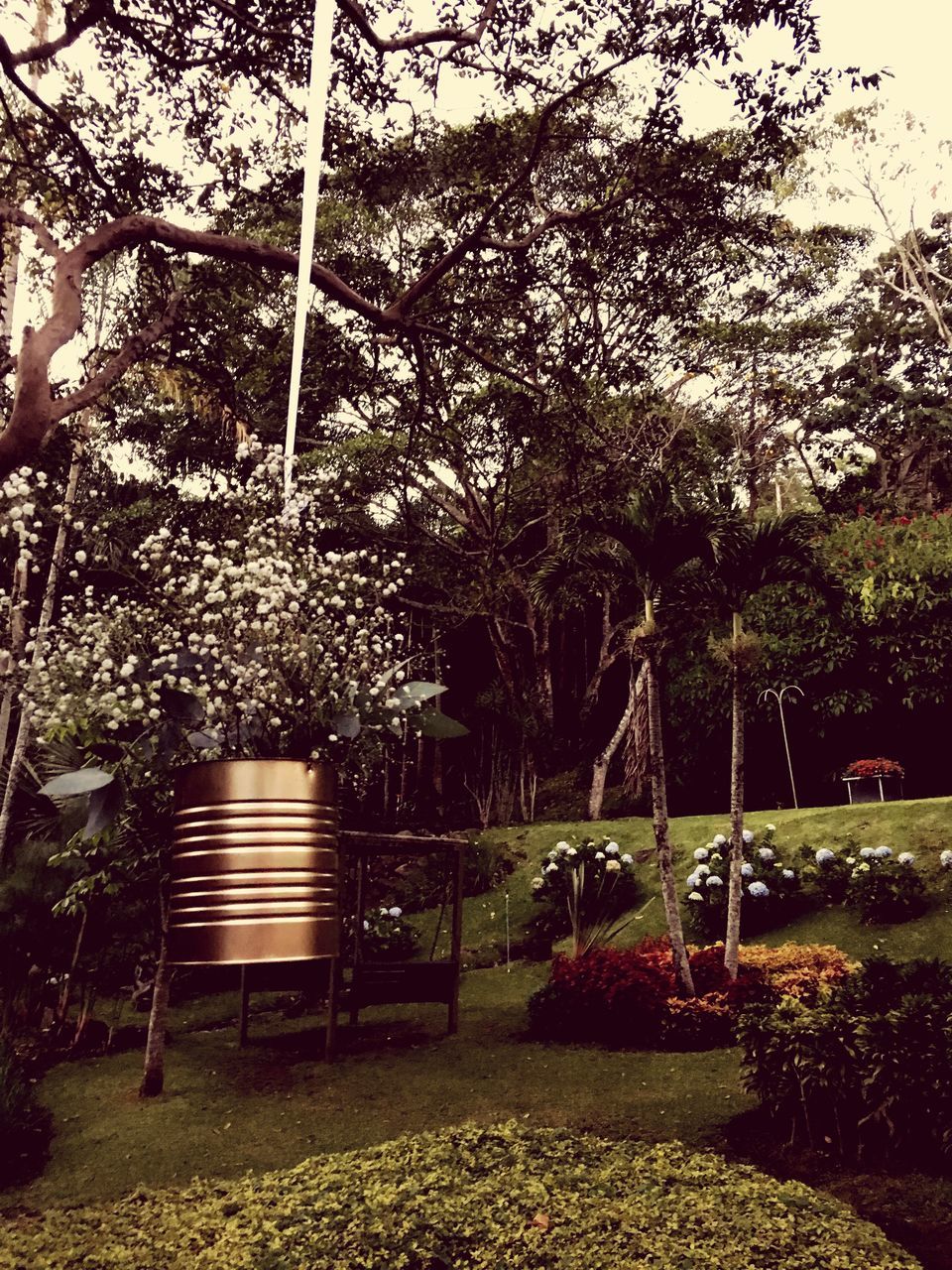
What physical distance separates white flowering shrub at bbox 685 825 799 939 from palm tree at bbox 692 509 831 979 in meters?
1.82

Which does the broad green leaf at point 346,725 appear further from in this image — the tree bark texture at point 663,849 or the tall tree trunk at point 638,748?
the tall tree trunk at point 638,748

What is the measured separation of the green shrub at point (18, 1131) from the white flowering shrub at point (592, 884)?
19.8 ft

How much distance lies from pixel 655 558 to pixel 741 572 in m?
0.75

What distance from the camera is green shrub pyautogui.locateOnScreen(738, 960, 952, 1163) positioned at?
16.4 feet

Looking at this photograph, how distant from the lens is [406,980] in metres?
8.45

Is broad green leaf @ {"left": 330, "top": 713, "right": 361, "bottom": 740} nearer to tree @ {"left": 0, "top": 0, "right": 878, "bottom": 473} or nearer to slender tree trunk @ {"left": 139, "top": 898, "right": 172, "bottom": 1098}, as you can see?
tree @ {"left": 0, "top": 0, "right": 878, "bottom": 473}

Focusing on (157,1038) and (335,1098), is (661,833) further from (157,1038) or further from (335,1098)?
(157,1038)

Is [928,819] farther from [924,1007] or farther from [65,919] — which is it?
[65,919]

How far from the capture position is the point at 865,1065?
5.21 m

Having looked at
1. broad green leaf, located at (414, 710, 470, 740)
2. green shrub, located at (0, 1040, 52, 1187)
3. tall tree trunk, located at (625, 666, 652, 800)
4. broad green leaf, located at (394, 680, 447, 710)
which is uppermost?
tall tree trunk, located at (625, 666, 652, 800)

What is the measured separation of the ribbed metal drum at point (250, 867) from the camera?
1606 mm

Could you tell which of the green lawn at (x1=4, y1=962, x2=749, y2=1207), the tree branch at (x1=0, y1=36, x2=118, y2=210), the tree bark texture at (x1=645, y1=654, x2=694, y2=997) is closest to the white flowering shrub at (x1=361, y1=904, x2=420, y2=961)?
the green lawn at (x1=4, y1=962, x2=749, y2=1207)

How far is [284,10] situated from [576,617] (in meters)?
15.2

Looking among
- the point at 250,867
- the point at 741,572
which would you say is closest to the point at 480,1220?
the point at 250,867
